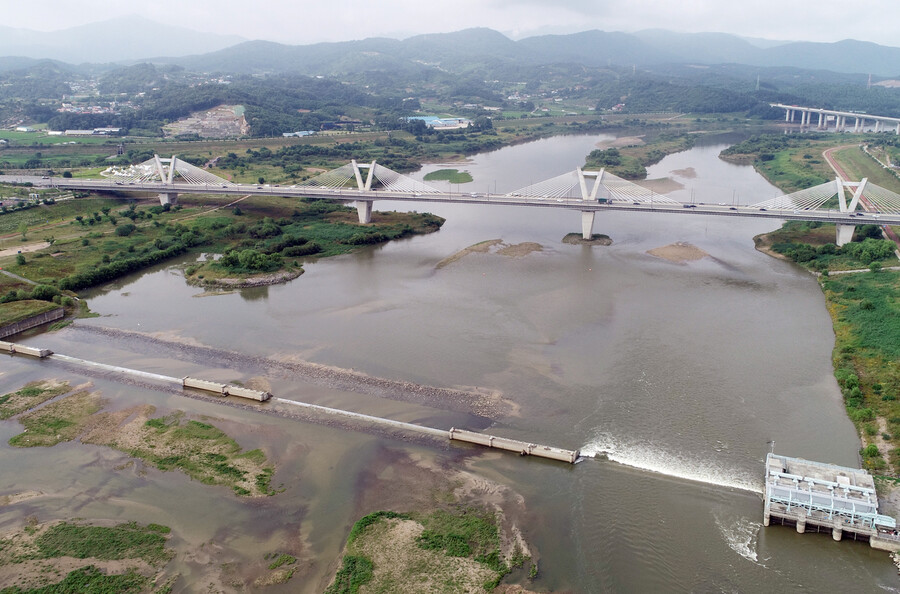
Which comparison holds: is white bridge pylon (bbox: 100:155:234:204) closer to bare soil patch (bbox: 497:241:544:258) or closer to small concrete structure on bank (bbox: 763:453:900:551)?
bare soil patch (bbox: 497:241:544:258)

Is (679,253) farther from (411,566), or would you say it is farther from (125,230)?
(125,230)

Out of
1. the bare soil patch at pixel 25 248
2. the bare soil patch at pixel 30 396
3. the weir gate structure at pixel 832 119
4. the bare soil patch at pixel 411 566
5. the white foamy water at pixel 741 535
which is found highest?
the weir gate structure at pixel 832 119

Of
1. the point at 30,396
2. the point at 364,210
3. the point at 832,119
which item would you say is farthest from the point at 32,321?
the point at 832,119

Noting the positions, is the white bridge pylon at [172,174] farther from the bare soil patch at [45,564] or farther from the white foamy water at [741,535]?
the white foamy water at [741,535]

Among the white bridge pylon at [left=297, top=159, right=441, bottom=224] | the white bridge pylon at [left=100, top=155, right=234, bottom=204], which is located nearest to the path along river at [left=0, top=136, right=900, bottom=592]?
the white bridge pylon at [left=297, top=159, right=441, bottom=224]

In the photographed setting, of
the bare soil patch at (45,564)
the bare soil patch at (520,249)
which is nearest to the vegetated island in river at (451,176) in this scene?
the bare soil patch at (520,249)

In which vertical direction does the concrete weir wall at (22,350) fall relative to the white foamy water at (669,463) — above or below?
below
